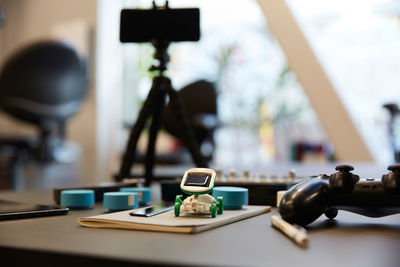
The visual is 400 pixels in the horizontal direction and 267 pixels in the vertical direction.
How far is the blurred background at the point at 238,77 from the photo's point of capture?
411cm

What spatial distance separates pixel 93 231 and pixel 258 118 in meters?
3.96

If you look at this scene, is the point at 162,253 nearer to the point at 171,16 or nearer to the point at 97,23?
the point at 171,16

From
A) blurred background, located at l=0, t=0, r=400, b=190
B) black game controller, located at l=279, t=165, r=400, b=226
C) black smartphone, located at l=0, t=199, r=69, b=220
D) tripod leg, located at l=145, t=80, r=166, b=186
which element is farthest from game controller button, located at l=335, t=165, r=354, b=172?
blurred background, located at l=0, t=0, r=400, b=190

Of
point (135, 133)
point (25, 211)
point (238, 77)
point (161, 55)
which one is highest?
point (238, 77)

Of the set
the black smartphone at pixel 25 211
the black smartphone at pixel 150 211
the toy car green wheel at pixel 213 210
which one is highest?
the toy car green wheel at pixel 213 210

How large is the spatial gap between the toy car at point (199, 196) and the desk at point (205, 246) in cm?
4

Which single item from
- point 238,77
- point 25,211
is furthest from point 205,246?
point 238,77

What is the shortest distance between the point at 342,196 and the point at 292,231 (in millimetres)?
118

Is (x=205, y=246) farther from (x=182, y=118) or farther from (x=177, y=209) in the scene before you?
(x=182, y=118)

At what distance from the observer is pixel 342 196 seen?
0.55 meters

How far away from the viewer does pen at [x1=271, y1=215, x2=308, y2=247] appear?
0.43 m

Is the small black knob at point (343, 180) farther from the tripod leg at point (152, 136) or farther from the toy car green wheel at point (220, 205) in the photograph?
the tripod leg at point (152, 136)

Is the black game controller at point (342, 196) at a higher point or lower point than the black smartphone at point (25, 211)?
higher

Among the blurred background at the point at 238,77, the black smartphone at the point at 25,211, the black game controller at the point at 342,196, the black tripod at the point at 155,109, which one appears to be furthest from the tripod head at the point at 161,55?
the blurred background at the point at 238,77
